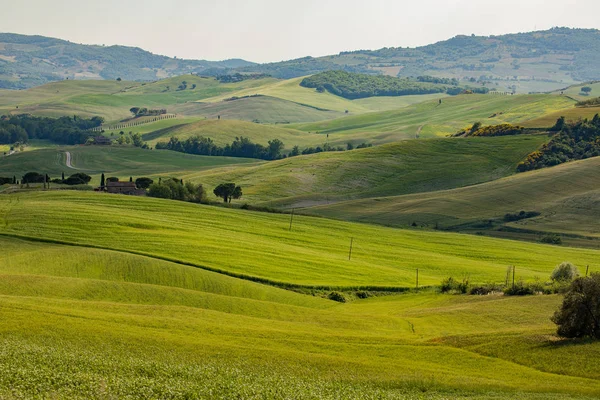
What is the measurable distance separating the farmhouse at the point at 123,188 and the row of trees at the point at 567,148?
9309 cm

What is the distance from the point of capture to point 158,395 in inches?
1320

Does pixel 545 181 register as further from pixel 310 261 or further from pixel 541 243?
pixel 310 261

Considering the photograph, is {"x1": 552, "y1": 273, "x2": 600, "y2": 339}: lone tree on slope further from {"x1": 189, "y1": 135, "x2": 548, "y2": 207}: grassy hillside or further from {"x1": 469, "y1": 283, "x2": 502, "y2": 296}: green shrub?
{"x1": 189, "y1": 135, "x2": 548, "y2": 207}: grassy hillside

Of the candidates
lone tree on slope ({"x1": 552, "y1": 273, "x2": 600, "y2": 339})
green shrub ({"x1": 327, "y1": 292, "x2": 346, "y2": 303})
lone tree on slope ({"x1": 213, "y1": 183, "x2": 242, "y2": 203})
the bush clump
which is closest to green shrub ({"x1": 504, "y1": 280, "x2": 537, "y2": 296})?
the bush clump

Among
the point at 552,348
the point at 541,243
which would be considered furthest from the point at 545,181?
the point at 552,348

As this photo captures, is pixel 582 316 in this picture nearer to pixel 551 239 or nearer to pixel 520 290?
pixel 520 290

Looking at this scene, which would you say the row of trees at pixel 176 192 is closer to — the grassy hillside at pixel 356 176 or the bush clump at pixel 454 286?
the grassy hillside at pixel 356 176

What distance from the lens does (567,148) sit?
187500 millimetres

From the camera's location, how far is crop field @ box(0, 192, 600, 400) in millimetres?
37000

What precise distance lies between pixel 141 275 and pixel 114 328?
80.5ft

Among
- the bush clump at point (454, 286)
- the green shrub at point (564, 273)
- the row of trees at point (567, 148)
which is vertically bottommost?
the bush clump at point (454, 286)

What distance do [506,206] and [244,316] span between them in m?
94.8

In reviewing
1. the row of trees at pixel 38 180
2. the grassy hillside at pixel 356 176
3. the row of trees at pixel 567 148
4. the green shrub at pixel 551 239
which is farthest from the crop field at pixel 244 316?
the row of trees at pixel 567 148

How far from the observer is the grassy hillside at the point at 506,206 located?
128875 mm
